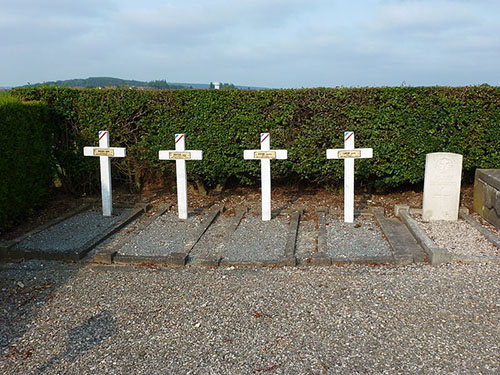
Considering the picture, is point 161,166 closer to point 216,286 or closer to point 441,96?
point 216,286

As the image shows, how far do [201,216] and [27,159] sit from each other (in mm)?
3231

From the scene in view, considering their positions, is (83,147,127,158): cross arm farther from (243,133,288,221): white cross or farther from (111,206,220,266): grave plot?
(243,133,288,221): white cross

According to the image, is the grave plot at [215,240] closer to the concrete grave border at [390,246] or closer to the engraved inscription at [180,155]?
the engraved inscription at [180,155]

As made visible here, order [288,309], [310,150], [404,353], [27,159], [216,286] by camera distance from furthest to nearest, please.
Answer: [310,150] < [27,159] < [216,286] < [288,309] < [404,353]

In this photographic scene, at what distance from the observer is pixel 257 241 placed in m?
6.94

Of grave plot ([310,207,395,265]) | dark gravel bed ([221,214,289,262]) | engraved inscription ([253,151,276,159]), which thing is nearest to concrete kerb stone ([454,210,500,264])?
grave plot ([310,207,395,265])

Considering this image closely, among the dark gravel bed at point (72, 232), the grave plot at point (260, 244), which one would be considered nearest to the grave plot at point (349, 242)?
the grave plot at point (260, 244)

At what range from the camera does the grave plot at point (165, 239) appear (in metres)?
6.21

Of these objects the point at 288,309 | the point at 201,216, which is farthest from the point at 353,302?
the point at 201,216

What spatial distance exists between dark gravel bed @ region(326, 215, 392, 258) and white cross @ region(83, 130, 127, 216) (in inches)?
153

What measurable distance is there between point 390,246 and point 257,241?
195cm

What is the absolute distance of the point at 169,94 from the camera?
873 centimetres

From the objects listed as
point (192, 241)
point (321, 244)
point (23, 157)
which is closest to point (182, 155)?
point (192, 241)

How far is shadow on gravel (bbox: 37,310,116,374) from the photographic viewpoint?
385cm
